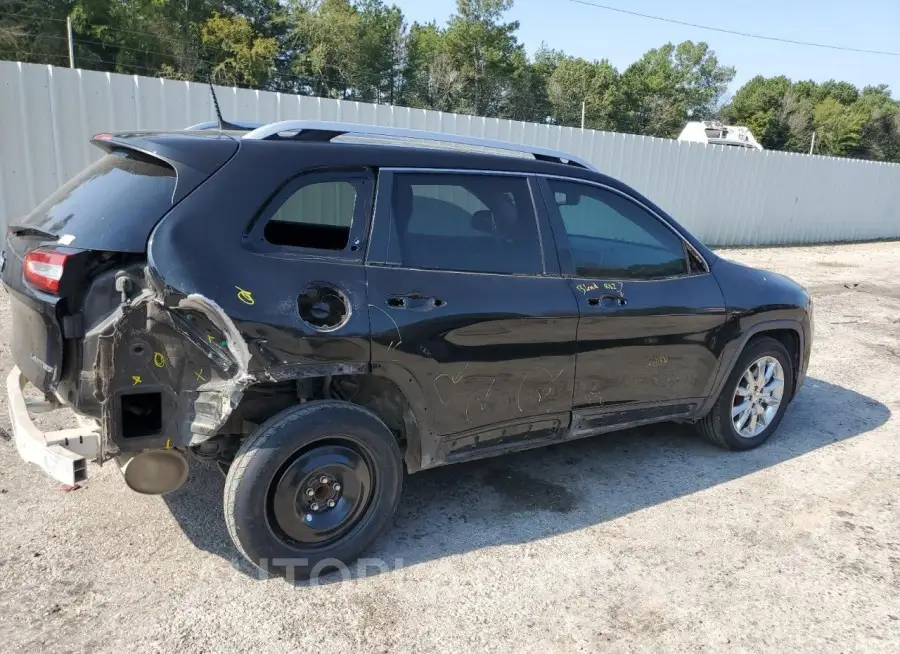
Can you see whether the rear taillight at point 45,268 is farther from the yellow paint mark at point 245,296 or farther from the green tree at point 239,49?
the green tree at point 239,49

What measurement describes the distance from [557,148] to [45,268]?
11.6 m

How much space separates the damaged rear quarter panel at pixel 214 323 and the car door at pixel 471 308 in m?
0.28

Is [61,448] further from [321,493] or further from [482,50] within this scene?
[482,50]

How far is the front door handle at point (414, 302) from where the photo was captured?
3.04 meters

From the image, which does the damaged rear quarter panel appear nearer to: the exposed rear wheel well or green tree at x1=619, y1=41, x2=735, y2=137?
the exposed rear wheel well

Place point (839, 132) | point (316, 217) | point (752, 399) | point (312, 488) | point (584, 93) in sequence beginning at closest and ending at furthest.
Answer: point (312, 488)
point (316, 217)
point (752, 399)
point (584, 93)
point (839, 132)

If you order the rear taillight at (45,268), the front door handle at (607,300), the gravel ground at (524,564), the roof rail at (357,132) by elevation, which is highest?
the roof rail at (357,132)

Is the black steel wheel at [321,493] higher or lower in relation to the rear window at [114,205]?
lower

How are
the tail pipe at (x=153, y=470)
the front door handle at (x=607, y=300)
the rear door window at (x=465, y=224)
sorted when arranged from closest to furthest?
1. the tail pipe at (x=153, y=470)
2. the rear door window at (x=465, y=224)
3. the front door handle at (x=607, y=300)

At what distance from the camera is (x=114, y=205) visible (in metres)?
2.80

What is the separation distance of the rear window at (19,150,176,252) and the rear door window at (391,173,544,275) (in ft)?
3.40

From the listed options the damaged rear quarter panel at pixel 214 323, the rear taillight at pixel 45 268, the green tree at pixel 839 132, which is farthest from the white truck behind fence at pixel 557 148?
the green tree at pixel 839 132

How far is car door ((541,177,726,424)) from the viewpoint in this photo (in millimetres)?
3697

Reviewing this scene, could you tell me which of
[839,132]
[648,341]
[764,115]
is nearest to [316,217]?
[648,341]
